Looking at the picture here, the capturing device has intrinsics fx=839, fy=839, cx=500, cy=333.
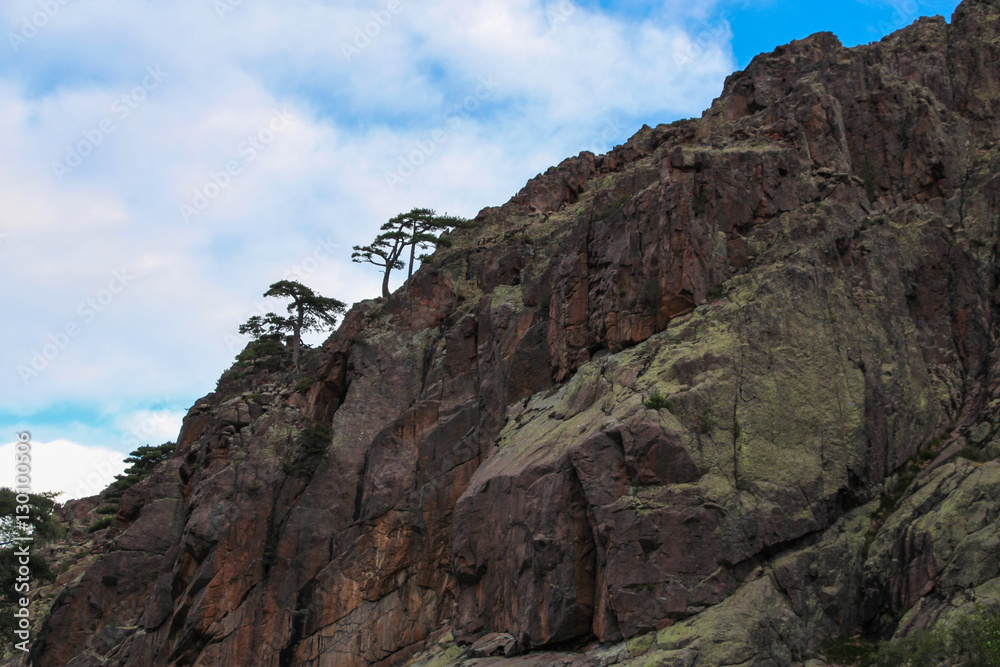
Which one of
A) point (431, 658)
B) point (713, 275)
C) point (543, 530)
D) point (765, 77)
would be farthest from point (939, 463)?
point (765, 77)

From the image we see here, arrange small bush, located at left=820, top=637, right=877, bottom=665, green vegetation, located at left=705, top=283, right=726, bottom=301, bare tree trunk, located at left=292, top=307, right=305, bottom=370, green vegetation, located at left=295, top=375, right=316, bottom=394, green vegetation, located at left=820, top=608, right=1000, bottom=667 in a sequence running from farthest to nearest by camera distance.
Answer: bare tree trunk, located at left=292, top=307, right=305, bottom=370 → green vegetation, located at left=295, top=375, right=316, bottom=394 → green vegetation, located at left=705, top=283, right=726, bottom=301 → small bush, located at left=820, top=637, right=877, bottom=665 → green vegetation, located at left=820, top=608, right=1000, bottom=667

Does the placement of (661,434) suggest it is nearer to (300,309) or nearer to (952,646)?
(952,646)

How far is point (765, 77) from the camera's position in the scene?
55.4m

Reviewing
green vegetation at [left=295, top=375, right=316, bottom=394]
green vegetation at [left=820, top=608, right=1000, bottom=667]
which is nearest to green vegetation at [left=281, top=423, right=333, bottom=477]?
green vegetation at [left=295, top=375, right=316, bottom=394]

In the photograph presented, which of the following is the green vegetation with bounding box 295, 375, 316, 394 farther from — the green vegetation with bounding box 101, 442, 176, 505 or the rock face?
the green vegetation with bounding box 101, 442, 176, 505

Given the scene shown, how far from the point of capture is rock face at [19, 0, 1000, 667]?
29.1 metres

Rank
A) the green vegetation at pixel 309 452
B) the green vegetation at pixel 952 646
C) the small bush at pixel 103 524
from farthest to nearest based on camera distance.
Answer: the small bush at pixel 103 524
the green vegetation at pixel 309 452
the green vegetation at pixel 952 646

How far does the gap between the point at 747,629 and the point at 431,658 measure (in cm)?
1675

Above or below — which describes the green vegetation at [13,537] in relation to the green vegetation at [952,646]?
above

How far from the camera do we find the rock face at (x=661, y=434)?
29.1m

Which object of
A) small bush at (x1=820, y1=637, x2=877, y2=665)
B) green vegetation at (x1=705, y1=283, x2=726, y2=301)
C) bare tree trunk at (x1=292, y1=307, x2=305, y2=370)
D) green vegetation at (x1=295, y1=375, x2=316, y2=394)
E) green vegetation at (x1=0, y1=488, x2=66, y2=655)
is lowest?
small bush at (x1=820, y1=637, x2=877, y2=665)

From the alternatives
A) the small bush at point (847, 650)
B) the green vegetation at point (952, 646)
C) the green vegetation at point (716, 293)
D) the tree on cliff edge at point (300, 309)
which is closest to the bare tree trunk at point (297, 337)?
the tree on cliff edge at point (300, 309)

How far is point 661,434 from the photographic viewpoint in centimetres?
3088

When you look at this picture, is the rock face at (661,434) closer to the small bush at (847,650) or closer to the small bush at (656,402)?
the small bush at (656,402)
